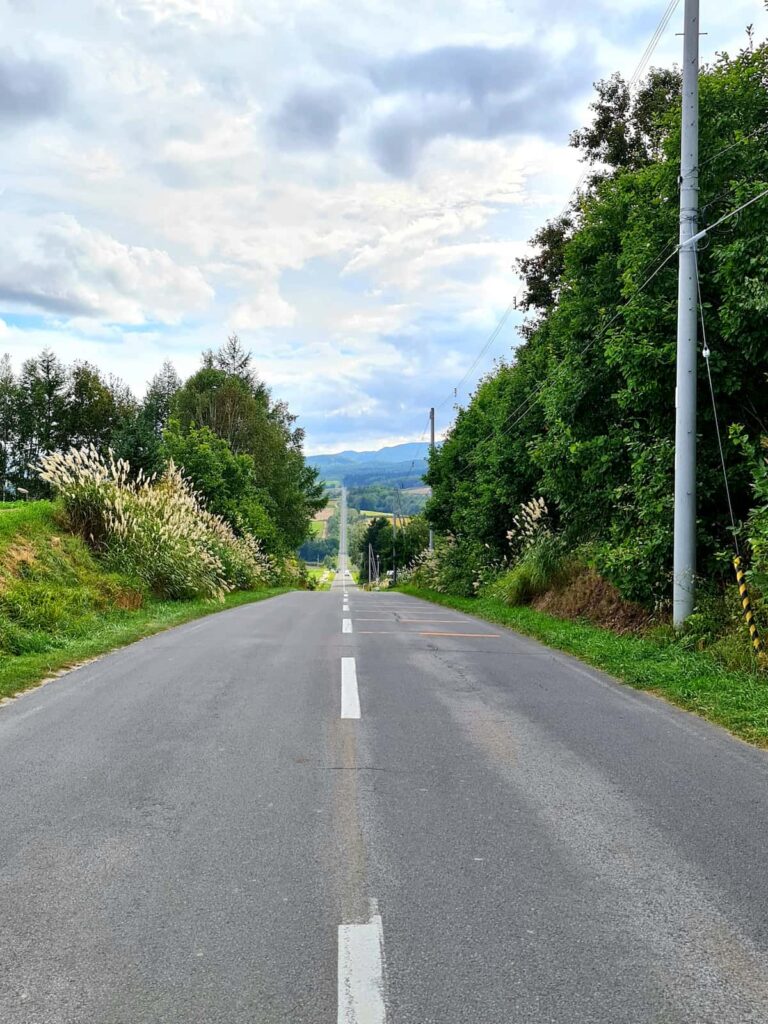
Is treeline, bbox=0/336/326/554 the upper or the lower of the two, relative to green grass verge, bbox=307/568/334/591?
upper

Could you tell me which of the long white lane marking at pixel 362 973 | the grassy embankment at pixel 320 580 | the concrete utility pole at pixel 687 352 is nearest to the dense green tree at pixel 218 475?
the concrete utility pole at pixel 687 352

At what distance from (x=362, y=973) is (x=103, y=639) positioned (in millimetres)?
9994

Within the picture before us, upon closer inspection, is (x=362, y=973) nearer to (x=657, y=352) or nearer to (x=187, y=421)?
(x=657, y=352)

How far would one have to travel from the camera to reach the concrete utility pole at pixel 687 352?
10.7 metres

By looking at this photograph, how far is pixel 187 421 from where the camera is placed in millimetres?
51125

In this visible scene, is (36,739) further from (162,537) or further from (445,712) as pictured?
(162,537)

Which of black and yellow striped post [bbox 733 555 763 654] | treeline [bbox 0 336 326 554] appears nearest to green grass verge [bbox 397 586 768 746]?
black and yellow striped post [bbox 733 555 763 654]

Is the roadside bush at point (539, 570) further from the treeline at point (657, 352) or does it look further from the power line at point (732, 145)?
the power line at point (732, 145)

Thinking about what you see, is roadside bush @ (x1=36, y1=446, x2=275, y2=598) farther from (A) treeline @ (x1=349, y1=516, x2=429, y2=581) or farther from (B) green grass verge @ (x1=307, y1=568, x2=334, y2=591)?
(B) green grass verge @ (x1=307, y1=568, x2=334, y2=591)

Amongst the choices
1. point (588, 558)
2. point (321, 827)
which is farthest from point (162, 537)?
point (321, 827)

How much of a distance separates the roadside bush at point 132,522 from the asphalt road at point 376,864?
10837 millimetres

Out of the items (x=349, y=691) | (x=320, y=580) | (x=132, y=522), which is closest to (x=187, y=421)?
(x=132, y=522)

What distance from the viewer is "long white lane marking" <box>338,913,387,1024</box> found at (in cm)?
261

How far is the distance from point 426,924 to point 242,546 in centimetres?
2811
